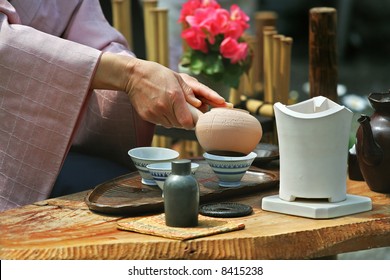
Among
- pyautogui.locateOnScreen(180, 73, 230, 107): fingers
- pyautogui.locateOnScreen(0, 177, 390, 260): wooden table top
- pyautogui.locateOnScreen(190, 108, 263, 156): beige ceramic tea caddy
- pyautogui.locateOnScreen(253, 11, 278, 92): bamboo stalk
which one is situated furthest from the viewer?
pyautogui.locateOnScreen(253, 11, 278, 92): bamboo stalk

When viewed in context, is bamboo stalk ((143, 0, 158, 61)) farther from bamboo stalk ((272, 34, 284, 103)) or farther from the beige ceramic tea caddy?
the beige ceramic tea caddy

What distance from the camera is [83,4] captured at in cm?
352

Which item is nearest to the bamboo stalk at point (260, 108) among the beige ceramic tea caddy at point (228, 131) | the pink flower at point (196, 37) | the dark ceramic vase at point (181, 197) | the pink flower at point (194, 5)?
the pink flower at point (196, 37)

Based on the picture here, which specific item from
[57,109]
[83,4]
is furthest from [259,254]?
[83,4]

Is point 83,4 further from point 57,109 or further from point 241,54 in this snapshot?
point 241,54

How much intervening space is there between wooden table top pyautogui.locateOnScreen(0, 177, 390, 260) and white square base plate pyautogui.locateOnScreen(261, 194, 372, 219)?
2 cm

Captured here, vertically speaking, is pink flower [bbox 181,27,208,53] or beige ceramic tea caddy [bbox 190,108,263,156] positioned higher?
pink flower [bbox 181,27,208,53]

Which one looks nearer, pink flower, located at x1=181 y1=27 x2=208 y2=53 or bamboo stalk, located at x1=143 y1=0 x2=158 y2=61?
pink flower, located at x1=181 y1=27 x2=208 y2=53

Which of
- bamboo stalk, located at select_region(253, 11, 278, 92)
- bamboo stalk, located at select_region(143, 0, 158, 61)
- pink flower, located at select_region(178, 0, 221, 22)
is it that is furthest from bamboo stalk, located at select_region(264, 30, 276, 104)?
bamboo stalk, located at select_region(143, 0, 158, 61)

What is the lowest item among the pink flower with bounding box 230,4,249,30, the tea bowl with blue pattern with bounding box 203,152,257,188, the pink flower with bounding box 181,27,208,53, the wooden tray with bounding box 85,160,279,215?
the wooden tray with bounding box 85,160,279,215

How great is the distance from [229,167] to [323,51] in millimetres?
1251

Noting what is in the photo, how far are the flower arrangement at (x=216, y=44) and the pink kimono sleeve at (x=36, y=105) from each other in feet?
4.24

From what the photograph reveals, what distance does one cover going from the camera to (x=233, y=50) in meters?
4.24

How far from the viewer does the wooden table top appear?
235cm
